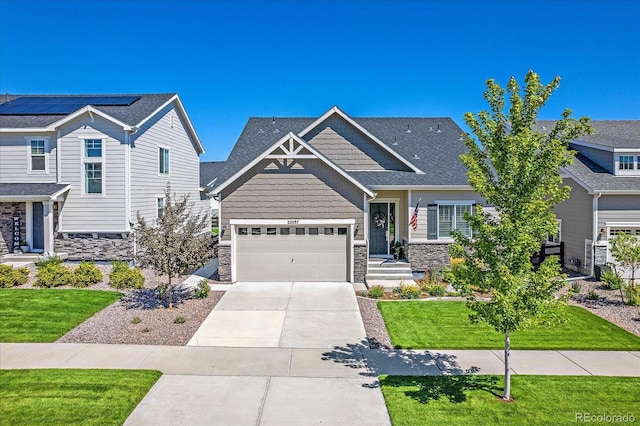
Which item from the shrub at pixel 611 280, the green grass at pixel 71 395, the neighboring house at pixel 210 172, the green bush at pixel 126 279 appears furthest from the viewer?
the neighboring house at pixel 210 172

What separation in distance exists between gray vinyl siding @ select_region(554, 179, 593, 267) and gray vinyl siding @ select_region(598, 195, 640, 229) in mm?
370

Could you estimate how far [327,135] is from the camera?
18141mm

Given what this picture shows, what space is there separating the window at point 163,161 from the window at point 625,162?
70.1 feet

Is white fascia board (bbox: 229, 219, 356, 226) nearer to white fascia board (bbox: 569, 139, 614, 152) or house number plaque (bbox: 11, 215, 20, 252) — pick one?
house number plaque (bbox: 11, 215, 20, 252)

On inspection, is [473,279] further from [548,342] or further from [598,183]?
[598,183]

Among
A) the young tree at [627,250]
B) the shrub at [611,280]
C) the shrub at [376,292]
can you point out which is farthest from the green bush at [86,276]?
the shrub at [611,280]

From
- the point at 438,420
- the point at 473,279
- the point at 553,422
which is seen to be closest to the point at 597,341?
the point at 553,422

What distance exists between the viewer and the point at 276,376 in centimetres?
778

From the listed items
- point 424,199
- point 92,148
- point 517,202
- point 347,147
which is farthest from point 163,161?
point 517,202

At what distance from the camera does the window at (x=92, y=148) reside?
17.8 metres

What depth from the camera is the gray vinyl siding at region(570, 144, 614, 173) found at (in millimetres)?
17156

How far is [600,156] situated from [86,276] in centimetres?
2118

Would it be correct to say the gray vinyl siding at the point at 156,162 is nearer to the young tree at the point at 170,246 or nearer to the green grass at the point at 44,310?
the green grass at the point at 44,310

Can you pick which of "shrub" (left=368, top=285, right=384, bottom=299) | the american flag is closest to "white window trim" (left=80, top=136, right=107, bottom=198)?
"shrub" (left=368, top=285, right=384, bottom=299)
